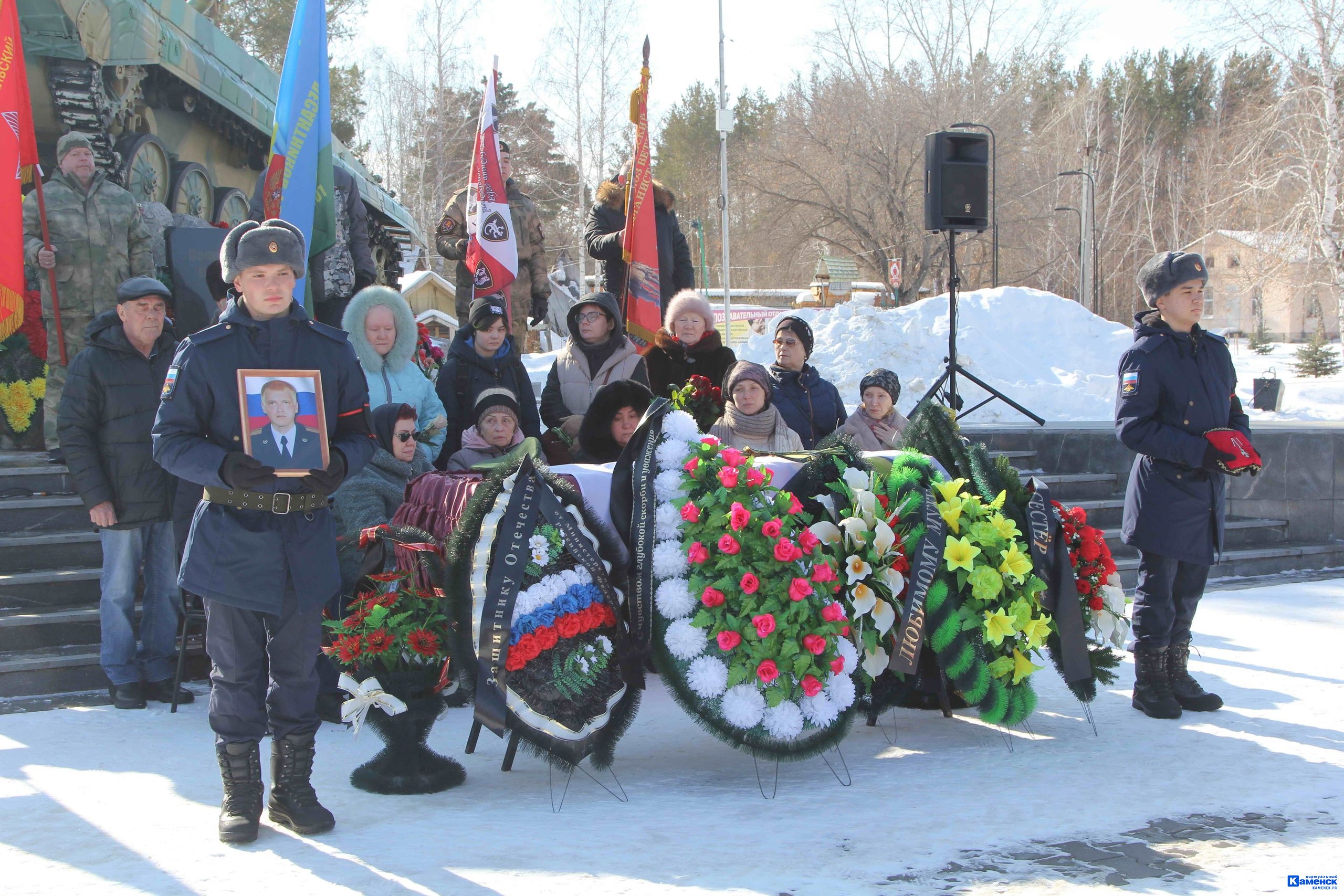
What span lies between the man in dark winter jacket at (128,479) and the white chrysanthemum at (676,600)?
2.25 m

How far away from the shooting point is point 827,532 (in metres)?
3.72

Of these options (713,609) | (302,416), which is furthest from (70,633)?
(713,609)

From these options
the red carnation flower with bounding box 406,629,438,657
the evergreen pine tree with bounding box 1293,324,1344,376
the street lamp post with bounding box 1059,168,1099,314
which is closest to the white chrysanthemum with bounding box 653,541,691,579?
the red carnation flower with bounding box 406,629,438,657

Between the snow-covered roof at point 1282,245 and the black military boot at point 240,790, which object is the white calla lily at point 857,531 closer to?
the black military boot at point 240,790

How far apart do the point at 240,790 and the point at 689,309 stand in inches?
141

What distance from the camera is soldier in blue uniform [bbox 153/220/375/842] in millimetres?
3021

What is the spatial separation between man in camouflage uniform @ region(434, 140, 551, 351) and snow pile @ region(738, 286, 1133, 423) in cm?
415

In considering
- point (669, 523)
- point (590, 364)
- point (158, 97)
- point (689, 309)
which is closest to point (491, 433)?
point (590, 364)

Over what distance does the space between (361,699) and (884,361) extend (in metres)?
10.4


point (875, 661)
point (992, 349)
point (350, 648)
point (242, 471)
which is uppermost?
point (992, 349)

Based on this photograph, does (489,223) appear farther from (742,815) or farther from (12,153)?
(742,815)

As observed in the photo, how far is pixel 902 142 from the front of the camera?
29719 mm

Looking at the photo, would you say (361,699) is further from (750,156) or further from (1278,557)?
(750,156)

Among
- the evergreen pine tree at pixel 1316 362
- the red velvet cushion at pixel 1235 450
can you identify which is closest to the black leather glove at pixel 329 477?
the red velvet cushion at pixel 1235 450
